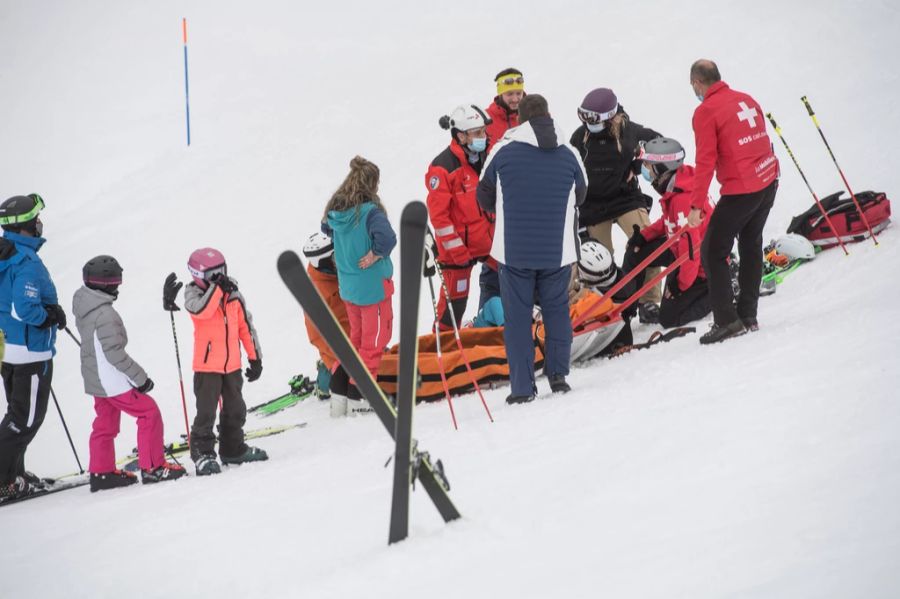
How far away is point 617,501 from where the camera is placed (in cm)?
319

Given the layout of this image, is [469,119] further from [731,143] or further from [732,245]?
[732,245]

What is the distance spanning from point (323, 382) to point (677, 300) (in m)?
2.96

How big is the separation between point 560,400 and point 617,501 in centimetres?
208

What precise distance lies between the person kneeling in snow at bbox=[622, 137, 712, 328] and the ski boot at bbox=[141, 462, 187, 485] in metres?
3.72

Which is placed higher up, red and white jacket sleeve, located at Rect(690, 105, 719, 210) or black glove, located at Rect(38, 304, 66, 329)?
black glove, located at Rect(38, 304, 66, 329)

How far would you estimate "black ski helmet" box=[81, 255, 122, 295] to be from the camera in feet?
18.8

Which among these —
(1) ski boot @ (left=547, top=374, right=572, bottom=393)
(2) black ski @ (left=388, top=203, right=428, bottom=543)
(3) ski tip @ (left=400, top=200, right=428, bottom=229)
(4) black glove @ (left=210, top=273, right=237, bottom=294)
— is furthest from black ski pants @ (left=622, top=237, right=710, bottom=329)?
(3) ski tip @ (left=400, top=200, right=428, bottom=229)

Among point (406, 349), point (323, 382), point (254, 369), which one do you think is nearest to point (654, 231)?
point (323, 382)

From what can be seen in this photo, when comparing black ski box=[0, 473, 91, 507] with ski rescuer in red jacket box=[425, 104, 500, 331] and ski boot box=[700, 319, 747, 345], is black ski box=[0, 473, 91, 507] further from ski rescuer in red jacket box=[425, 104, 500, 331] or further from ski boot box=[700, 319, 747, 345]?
ski boot box=[700, 319, 747, 345]

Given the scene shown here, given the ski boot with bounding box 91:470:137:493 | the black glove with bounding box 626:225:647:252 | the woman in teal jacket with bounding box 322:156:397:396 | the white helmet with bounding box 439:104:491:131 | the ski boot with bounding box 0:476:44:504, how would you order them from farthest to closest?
the black glove with bounding box 626:225:647:252, the white helmet with bounding box 439:104:491:131, the woman in teal jacket with bounding box 322:156:397:396, the ski boot with bounding box 0:476:44:504, the ski boot with bounding box 91:470:137:493

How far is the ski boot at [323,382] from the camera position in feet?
24.4

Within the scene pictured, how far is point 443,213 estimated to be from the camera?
272 inches

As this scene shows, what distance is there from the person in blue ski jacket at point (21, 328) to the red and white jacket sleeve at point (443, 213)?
275 cm

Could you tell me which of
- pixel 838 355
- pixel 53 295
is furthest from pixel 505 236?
pixel 53 295
